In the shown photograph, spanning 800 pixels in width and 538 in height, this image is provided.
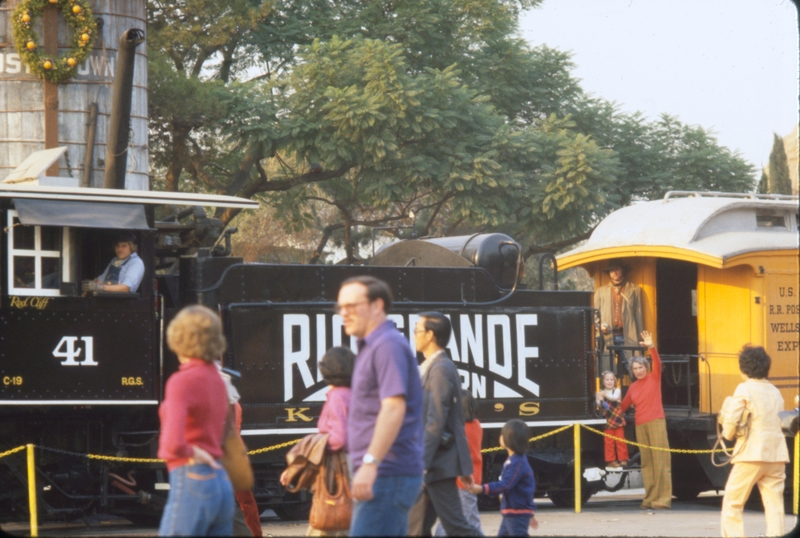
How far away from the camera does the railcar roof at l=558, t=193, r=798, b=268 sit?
495 inches

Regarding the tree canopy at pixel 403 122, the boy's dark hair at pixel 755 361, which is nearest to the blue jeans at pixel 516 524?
the boy's dark hair at pixel 755 361

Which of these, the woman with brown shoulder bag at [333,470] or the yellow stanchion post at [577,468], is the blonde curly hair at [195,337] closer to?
the woman with brown shoulder bag at [333,470]

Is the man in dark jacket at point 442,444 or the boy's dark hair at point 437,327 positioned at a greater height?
the boy's dark hair at point 437,327

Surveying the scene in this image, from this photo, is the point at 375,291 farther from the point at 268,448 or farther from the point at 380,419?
the point at 268,448

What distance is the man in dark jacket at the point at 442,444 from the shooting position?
673 centimetres

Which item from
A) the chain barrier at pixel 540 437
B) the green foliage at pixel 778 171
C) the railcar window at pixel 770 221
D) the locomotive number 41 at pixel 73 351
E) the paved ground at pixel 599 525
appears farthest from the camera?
the green foliage at pixel 778 171

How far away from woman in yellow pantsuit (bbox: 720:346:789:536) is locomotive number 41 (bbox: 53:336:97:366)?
5.48 meters

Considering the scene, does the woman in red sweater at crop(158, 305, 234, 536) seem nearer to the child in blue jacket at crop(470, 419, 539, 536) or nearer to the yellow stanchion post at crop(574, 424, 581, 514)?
the child in blue jacket at crop(470, 419, 539, 536)

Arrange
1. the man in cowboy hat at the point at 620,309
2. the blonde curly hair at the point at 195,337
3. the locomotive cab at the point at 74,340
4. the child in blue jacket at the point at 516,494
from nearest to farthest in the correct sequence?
the blonde curly hair at the point at 195,337 < the child in blue jacket at the point at 516,494 < the locomotive cab at the point at 74,340 < the man in cowboy hat at the point at 620,309

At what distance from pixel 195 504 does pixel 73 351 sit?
491cm

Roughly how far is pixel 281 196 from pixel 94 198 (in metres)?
16.7

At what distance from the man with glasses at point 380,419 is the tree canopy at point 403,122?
1489 centimetres

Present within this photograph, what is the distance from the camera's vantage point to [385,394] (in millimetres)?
5148

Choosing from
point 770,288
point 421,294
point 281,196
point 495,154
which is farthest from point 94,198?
point 281,196
